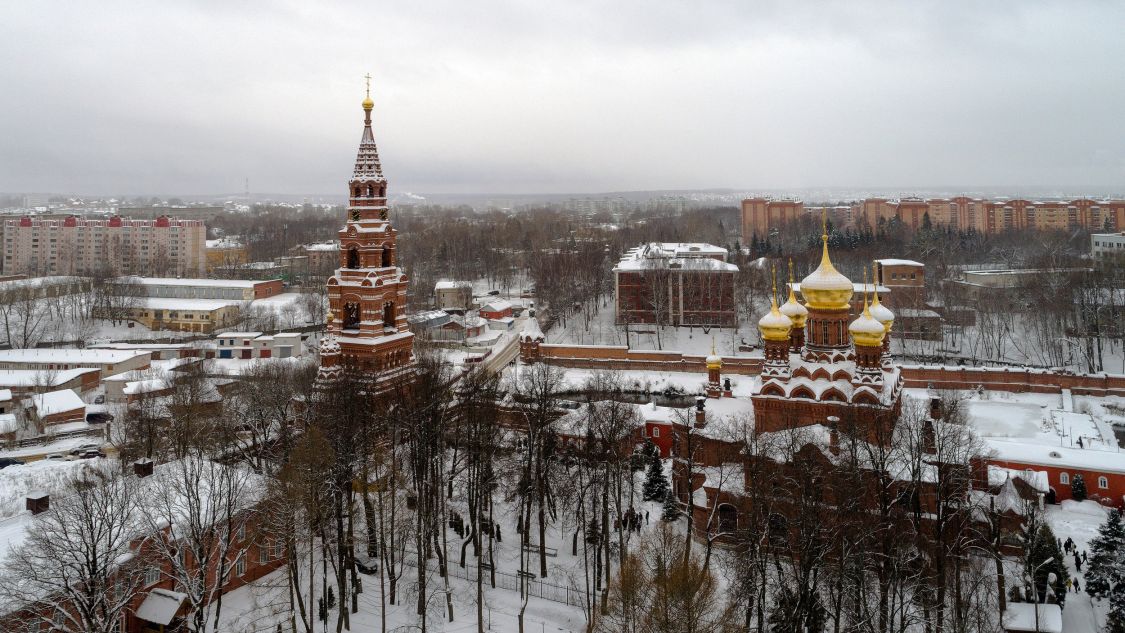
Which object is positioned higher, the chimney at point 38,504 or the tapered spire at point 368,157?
the tapered spire at point 368,157

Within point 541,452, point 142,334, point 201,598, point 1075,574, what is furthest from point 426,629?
point 142,334

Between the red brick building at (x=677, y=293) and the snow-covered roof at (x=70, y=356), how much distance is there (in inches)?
1123

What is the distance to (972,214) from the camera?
307 ft

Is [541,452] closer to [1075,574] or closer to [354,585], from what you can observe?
[354,585]

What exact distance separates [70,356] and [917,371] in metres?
43.4

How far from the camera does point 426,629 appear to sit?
14805 millimetres

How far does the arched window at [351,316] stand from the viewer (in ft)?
74.3

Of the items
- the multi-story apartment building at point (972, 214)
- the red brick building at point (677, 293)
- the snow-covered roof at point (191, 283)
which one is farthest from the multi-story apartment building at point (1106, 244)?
the snow-covered roof at point (191, 283)

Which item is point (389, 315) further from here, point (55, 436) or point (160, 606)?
point (55, 436)

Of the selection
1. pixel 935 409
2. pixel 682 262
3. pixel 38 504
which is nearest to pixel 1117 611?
pixel 935 409

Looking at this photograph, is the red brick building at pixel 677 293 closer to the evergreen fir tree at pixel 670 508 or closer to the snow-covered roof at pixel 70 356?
the evergreen fir tree at pixel 670 508

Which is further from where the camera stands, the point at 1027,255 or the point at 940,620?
the point at 1027,255

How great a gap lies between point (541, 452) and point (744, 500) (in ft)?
17.7

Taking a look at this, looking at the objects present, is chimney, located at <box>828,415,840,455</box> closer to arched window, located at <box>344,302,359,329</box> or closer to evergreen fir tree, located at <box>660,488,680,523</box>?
evergreen fir tree, located at <box>660,488,680,523</box>
